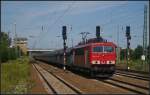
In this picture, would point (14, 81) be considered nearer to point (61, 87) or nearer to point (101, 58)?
point (61, 87)

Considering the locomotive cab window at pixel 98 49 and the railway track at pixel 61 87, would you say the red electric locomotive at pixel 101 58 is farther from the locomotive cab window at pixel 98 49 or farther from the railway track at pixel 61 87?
the railway track at pixel 61 87

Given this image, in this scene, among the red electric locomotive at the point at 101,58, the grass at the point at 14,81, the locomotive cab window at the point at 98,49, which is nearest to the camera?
the grass at the point at 14,81

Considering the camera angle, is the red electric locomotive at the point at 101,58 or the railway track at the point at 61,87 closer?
the railway track at the point at 61,87

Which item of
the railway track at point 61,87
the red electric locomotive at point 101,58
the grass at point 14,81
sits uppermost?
the red electric locomotive at point 101,58

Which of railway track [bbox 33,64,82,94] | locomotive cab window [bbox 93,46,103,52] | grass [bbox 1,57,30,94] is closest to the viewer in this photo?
railway track [bbox 33,64,82,94]

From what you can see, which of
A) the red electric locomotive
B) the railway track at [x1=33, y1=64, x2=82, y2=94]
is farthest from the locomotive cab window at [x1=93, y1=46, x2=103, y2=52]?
the railway track at [x1=33, y1=64, x2=82, y2=94]

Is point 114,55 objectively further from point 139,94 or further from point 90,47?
point 139,94

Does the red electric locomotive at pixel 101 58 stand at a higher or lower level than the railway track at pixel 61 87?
higher

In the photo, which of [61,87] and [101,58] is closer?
[61,87]

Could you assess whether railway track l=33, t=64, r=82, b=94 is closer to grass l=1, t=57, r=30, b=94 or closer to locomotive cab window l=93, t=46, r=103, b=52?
grass l=1, t=57, r=30, b=94

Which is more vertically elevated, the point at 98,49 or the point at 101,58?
the point at 98,49

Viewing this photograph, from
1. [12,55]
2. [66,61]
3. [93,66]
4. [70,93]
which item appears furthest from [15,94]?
[12,55]

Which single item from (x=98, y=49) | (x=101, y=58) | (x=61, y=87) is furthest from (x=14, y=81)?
(x=98, y=49)

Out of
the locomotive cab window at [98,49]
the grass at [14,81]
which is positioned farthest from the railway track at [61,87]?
the locomotive cab window at [98,49]
